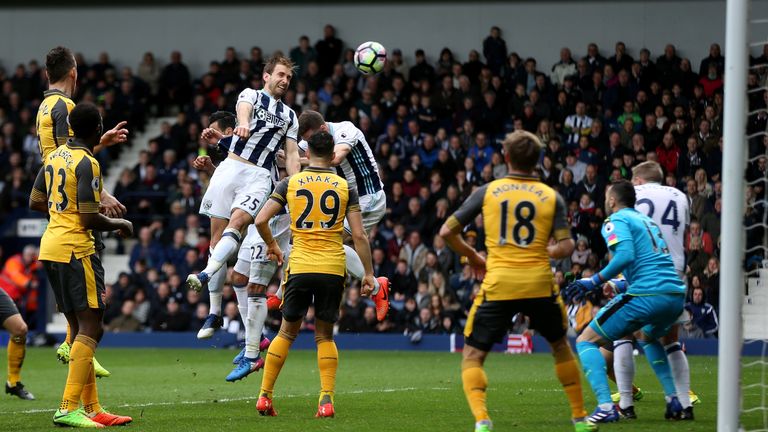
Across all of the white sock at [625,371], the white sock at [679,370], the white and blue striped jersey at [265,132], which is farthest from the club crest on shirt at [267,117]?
the white sock at [679,370]

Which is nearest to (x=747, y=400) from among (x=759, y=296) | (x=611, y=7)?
(x=759, y=296)

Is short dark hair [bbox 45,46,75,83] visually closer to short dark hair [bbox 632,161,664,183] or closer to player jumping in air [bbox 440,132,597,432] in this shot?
player jumping in air [bbox 440,132,597,432]

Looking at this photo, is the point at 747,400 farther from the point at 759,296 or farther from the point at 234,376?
the point at 234,376

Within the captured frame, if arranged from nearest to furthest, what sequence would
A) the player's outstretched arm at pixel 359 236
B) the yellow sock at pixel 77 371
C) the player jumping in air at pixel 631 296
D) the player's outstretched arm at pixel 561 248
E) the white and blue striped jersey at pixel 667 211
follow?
the player's outstretched arm at pixel 561 248
the player jumping in air at pixel 631 296
the yellow sock at pixel 77 371
the player's outstretched arm at pixel 359 236
the white and blue striped jersey at pixel 667 211

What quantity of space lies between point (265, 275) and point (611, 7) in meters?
15.8

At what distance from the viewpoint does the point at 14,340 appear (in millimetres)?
11227

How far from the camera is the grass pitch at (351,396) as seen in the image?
879 centimetres

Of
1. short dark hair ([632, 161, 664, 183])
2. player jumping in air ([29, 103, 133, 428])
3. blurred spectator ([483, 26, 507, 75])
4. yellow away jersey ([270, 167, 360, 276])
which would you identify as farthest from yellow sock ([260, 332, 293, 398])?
blurred spectator ([483, 26, 507, 75])

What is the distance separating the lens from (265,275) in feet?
37.3

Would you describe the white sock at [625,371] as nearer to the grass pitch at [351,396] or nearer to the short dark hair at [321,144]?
the grass pitch at [351,396]

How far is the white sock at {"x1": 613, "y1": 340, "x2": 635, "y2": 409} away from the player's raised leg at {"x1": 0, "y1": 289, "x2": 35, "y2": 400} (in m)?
5.21

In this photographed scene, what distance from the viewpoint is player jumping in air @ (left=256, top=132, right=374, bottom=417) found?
9141 mm

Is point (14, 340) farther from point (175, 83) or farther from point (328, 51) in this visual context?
point (175, 83)

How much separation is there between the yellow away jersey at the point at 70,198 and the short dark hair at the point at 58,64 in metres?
1.00
